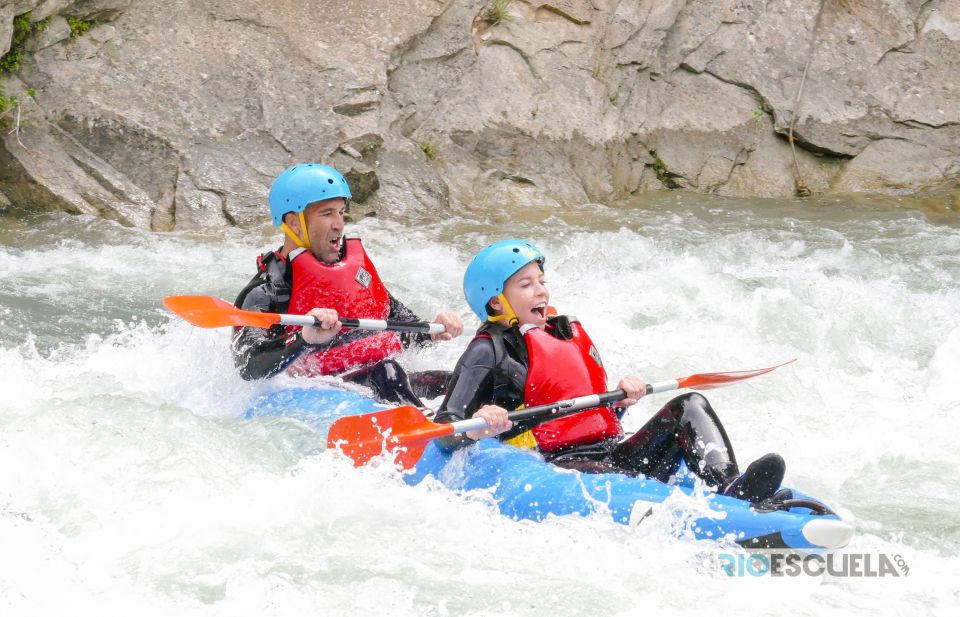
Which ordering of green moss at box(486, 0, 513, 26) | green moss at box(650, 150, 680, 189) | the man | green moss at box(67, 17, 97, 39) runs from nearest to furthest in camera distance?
the man < green moss at box(67, 17, 97, 39) < green moss at box(486, 0, 513, 26) < green moss at box(650, 150, 680, 189)

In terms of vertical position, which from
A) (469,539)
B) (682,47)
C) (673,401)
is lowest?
(469,539)

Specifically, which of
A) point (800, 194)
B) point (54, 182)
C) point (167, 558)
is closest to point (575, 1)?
point (800, 194)

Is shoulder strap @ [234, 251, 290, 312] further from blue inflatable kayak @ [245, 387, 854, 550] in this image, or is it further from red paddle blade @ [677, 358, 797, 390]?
red paddle blade @ [677, 358, 797, 390]

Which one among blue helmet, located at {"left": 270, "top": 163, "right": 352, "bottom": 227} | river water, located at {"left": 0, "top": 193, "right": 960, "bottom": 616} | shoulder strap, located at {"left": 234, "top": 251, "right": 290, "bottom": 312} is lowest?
river water, located at {"left": 0, "top": 193, "right": 960, "bottom": 616}

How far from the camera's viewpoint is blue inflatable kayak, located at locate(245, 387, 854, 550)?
3576 millimetres

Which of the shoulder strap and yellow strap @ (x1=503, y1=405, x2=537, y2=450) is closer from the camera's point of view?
yellow strap @ (x1=503, y1=405, x2=537, y2=450)

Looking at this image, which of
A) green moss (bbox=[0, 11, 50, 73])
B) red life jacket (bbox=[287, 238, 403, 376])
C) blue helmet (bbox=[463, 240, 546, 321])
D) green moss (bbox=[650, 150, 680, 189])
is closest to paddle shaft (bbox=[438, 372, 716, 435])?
blue helmet (bbox=[463, 240, 546, 321])

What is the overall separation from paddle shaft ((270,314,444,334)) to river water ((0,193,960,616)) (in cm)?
36

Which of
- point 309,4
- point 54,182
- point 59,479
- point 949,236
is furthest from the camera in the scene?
point 309,4

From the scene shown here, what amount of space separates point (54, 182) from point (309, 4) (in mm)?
2590

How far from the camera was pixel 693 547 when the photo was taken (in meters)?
3.74

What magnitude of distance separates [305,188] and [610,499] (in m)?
2.13

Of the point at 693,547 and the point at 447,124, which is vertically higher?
the point at 447,124

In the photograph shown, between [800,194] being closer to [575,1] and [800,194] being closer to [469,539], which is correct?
[575,1]
